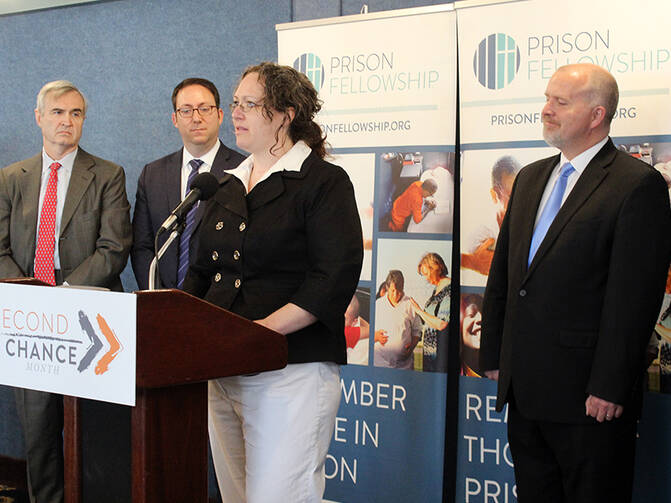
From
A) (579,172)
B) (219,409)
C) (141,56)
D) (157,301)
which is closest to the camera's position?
(157,301)

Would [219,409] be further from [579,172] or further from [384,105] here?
[384,105]

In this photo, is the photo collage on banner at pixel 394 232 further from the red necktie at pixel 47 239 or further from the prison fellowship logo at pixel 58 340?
the prison fellowship logo at pixel 58 340

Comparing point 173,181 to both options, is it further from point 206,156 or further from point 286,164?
point 286,164

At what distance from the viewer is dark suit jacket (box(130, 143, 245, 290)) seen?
128 inches

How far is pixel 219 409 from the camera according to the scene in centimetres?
205

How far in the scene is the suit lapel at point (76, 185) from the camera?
316cm

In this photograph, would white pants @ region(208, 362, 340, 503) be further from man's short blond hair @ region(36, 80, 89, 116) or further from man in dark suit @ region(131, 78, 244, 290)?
man's short blond hair @ region(36, 80, 89, 116)

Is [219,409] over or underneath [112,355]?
underneath

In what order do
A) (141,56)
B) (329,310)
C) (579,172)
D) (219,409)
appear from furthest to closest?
(141,56), (579,172), (219,409), (329,310)

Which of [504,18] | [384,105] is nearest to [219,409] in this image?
[384,105]

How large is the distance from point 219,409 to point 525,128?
159cm

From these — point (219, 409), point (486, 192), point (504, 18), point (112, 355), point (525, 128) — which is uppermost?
point (504, 18)

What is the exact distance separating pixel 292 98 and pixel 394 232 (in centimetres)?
117

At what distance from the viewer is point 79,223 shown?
316cm
